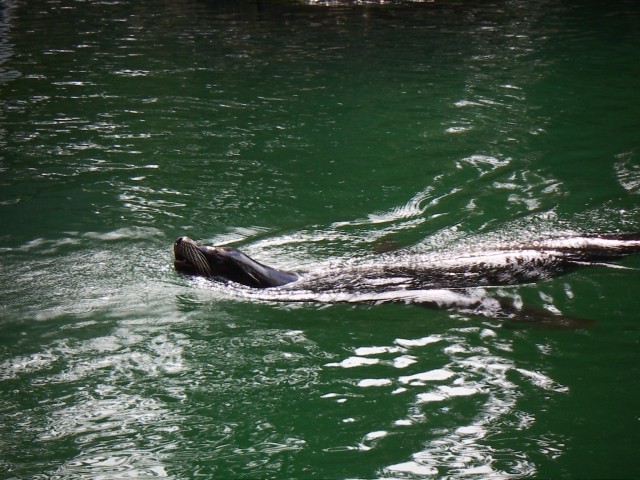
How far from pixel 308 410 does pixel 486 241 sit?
3.21m

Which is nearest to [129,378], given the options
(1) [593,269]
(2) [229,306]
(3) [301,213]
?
(2) [229,306]

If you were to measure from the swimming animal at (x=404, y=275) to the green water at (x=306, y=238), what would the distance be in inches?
6.9

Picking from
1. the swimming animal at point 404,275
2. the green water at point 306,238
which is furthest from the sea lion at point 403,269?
the green water at point 306,238

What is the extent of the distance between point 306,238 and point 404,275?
1.44m

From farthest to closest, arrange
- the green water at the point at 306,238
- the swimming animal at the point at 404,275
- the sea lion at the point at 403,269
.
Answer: the sea lion at the point at 403,269
the swimming animal at the point at 404,275
the green water at the point at 306,238

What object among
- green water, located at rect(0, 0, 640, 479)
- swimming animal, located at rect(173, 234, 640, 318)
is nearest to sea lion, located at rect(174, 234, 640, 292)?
swimming animal, located at rect(173, 234, 640, 318)

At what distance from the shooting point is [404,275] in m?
6.88

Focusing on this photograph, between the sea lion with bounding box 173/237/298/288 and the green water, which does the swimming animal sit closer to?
the sea lion with bounding box 173/237/298/288

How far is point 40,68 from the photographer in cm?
1479

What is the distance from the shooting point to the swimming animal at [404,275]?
6.68 m

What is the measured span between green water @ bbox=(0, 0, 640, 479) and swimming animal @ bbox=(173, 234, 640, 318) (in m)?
0.18

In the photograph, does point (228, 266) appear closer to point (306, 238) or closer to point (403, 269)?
point (306, 238)

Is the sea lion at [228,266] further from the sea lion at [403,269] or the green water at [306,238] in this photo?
the green water at [306,238]

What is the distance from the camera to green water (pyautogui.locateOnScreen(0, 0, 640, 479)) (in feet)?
16.1
